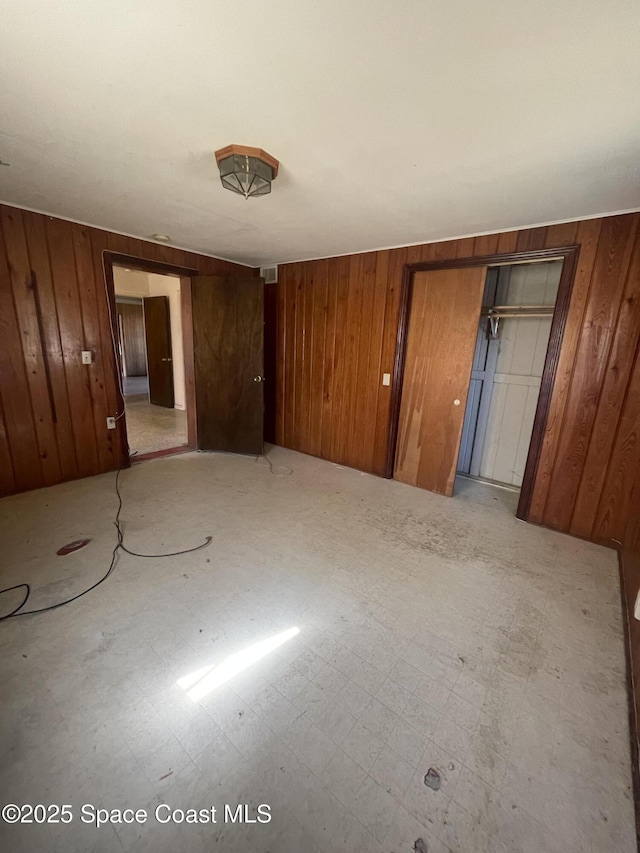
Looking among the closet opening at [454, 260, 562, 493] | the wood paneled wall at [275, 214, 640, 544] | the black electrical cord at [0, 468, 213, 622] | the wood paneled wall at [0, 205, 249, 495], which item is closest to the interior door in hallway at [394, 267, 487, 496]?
the wood paneled wall at [275, 214, 640, 544]

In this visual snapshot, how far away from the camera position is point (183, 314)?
4176 mm

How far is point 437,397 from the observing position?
3.26 m

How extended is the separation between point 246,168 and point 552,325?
2.40 metres

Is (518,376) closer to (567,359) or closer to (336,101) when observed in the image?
(567,359)

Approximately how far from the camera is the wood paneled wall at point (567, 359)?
2334mm

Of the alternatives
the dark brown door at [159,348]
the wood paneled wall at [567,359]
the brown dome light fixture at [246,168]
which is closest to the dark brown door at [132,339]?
the dark brown door at [159,348]

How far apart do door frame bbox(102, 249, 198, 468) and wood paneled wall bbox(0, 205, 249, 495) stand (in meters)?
0.05

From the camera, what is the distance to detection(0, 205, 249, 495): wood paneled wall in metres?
2.75

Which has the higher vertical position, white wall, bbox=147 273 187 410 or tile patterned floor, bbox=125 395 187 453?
white wall, bbox=147 273 187 410

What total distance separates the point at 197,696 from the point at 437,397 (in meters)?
2.86

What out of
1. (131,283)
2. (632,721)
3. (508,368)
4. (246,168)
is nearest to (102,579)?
(246,168)

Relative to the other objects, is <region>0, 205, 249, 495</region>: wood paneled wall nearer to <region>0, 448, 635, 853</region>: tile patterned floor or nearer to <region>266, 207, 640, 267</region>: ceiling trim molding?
<region>0, 448, 635, 853</region>: tile patterned floor

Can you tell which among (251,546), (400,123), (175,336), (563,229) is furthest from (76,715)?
(175,336)

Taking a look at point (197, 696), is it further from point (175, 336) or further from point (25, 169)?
point (175, 336)
